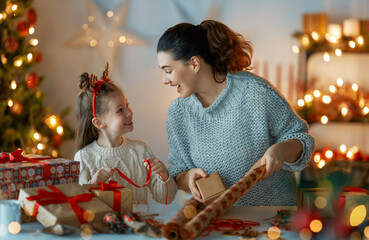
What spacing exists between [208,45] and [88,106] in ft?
1.95

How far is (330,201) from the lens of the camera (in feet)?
4.52

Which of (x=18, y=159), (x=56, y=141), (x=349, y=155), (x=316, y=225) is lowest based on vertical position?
(x=349, y=155)

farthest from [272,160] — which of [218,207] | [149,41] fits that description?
[149,41]

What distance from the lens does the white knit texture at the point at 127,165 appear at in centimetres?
202

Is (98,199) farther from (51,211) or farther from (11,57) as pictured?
(11,57)

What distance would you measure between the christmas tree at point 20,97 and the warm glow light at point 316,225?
2809 millimetres

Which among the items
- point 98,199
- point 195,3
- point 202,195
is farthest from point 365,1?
point 98,199

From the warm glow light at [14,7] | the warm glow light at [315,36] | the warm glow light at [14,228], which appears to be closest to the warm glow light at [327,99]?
the warm glow light at [315,36]

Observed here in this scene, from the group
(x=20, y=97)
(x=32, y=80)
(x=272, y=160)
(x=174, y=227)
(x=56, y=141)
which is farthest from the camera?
(x=56, y=141)

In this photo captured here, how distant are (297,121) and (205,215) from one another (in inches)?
30.8

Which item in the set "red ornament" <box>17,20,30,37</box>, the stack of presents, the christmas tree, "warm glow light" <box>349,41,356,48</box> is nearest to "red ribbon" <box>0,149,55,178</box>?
the stack of presents

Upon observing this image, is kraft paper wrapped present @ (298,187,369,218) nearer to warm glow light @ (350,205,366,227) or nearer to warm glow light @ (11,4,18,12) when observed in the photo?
warm glow light @ (350,205,366,227)

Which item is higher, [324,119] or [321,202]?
[321,202]

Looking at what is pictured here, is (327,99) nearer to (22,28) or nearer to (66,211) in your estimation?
(22,28)
